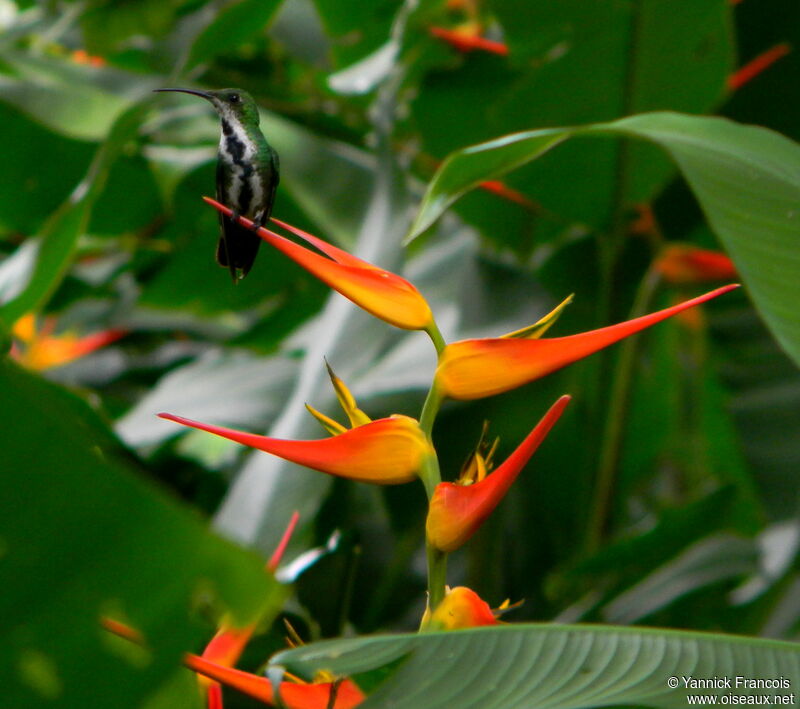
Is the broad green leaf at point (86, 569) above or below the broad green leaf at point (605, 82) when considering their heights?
above

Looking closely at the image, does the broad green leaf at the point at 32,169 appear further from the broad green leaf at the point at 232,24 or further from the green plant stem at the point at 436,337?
the green plant stem at the point at 436,337

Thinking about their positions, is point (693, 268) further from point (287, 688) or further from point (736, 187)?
point (287, 688)

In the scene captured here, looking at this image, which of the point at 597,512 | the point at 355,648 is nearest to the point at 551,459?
the point at 597,512

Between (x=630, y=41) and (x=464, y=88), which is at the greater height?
(x=630, y=41)

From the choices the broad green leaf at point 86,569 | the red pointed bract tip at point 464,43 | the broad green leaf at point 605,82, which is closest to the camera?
the broad green leaf at point 86,569

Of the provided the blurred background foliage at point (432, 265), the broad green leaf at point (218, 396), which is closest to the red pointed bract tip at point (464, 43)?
the blurred background foliage at point (432, 265)

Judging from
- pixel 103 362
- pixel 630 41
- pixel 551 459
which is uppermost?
pixel 630 41

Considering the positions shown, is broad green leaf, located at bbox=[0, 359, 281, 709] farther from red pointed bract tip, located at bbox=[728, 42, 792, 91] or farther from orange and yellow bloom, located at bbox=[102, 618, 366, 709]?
red pointed bract tip, located at bbox=[728, 42, 792, 91]

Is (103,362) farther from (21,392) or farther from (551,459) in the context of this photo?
(21,392)
